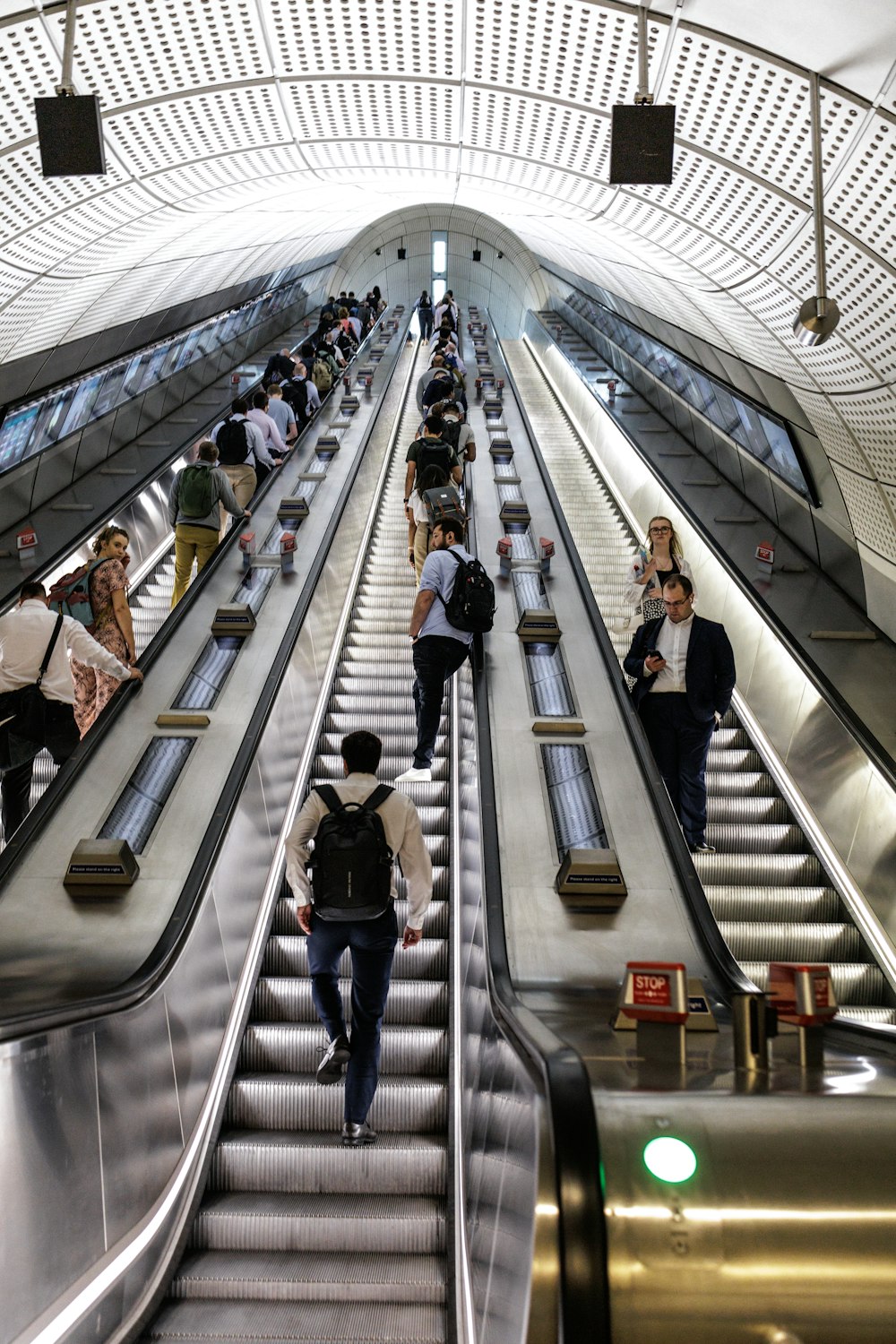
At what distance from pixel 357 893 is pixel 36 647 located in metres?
2.31

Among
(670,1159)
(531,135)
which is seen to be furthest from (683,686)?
(531,135)

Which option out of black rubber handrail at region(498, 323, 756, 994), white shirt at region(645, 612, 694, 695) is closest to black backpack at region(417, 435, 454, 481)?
black rubber handrail at region(498, 323, 756, 994)

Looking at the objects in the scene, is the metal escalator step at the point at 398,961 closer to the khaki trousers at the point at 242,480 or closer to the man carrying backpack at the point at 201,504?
the man carrying backpack at the point at 201,504

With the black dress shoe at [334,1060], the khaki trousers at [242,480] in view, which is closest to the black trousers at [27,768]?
the black dress shoe at [334,1060]

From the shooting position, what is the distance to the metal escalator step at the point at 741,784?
711 centimetres

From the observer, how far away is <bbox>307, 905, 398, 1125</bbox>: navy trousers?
422 centimetres

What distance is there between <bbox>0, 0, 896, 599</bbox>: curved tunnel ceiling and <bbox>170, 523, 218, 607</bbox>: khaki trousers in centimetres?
242

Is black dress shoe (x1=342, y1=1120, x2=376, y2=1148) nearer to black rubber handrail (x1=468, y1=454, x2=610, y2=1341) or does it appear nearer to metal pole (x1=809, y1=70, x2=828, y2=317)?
black rubber handrail (x1=468, y1=454, x2=610, y2=1341)

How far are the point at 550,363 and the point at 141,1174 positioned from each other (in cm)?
2080

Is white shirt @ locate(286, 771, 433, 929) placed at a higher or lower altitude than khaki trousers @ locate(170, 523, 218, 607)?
lower

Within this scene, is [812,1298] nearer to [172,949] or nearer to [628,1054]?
[628,1054]

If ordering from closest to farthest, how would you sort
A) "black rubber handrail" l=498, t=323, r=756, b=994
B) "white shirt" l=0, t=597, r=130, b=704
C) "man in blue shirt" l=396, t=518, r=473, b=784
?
1. "black rubber handrail" l=498, t=323, r=756, b=994
2. "white shirt" l=0, t=597, r=130, b=704
3. "man in blue shirt" l=396, t=518, r=473, b=784

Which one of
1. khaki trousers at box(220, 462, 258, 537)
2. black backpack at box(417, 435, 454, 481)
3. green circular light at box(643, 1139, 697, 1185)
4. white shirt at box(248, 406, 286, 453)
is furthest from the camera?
white shirt at box(248, 406, 286, 453)

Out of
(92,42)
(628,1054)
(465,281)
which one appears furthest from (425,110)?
(465,281)
